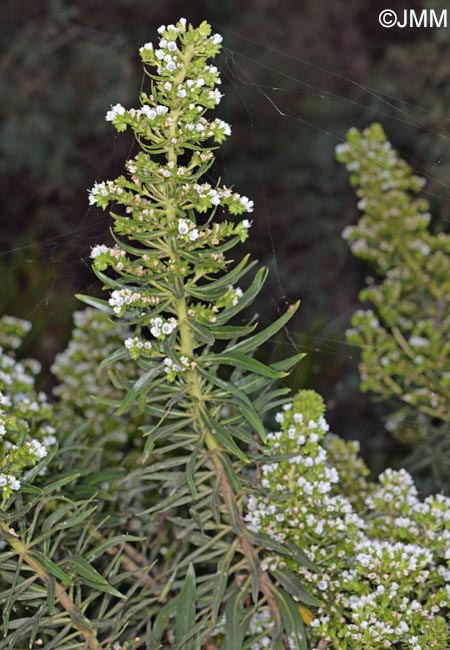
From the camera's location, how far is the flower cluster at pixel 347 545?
0.71 meters

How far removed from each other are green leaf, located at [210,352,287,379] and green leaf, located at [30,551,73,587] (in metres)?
0.20

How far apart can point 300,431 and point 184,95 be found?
0.32 m

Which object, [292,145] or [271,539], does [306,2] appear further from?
[271,539]

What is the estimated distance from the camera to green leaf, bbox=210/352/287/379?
691 millimetres

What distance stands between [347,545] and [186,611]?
0.51 ft

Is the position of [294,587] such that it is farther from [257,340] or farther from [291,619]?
[257,340]

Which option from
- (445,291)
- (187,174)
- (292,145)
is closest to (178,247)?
(187,174)

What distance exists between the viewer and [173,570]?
2.56 feet

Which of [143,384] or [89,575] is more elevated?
[143,384]

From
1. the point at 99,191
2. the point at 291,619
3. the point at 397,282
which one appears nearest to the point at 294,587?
the point at 291,619

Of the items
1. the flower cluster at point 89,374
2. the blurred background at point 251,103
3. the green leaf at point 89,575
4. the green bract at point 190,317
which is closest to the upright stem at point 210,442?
the green bract at point 190,317

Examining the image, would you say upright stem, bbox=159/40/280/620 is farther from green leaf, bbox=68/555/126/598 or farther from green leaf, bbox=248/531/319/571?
green leaf, bbox=68/555/126/598

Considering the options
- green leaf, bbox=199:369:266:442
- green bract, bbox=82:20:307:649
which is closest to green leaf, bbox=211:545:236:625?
green bract, bbox=82:20:307:649

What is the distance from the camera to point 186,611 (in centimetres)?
72
